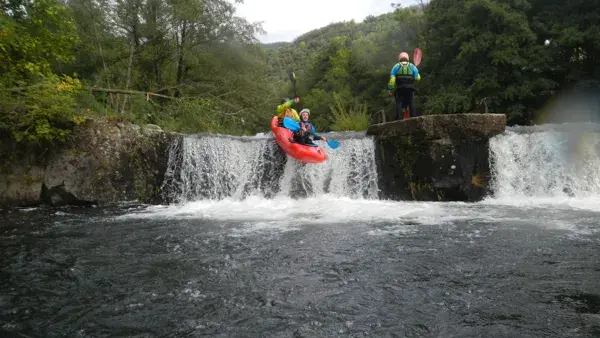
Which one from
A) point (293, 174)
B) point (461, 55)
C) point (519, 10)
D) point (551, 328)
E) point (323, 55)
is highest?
point (323, 55)

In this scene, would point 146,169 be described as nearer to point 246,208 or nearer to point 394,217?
point 246,208

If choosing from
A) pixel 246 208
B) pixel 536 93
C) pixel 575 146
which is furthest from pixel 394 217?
pixel 536 93

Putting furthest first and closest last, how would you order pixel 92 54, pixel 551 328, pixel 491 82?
pixel 491 82 < pixel 92 54 < pixel 551 328

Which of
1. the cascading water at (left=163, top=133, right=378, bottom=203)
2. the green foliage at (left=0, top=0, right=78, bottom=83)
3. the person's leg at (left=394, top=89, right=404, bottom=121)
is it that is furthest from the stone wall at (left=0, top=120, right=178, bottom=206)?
the person's leg at (left=394, top=89, right=404, bottom=121)

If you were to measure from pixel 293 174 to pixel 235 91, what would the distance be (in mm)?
7208

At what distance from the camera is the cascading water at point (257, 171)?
8.66 metres

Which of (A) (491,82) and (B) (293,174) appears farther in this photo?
(A) (491,82)

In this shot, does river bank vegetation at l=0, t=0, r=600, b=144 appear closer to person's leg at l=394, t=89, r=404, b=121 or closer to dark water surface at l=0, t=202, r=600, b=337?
person's leg at l=394, t=89, r=404, b=121

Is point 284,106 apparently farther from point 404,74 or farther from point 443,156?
point 443,156

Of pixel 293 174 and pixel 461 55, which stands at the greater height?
pixel 461 55

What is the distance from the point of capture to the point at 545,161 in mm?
8234

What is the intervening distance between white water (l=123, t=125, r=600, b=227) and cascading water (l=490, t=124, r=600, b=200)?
2 cm

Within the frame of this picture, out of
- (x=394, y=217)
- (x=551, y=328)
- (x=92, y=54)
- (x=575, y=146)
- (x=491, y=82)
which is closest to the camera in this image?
(x=551, y=328)

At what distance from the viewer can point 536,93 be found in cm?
1536
